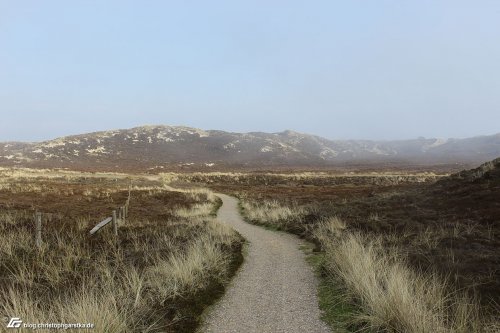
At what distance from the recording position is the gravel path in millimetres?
6219

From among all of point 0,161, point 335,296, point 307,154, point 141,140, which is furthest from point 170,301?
point 307,154

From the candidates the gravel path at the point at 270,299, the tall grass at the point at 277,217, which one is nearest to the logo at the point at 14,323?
the gravel path at the point at 270,299

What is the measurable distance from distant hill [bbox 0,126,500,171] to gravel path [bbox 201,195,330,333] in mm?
86974

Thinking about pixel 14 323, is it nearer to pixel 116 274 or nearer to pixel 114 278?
pixel 114 278

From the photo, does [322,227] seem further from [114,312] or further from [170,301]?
[114,312]

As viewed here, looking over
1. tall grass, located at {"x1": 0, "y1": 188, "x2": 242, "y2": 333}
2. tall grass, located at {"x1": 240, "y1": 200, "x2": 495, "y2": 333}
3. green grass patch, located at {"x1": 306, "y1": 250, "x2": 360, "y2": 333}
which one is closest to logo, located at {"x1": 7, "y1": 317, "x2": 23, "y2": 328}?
tall grass, located at {"x1": 0, "y1": 188, "x2": 242, "y2": 333}

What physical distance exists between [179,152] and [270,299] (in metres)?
131

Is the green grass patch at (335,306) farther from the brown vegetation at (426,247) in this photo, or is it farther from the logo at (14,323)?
the logo at (14,323)

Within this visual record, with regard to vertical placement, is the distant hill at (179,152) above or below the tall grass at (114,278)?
above

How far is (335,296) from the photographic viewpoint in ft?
25.1

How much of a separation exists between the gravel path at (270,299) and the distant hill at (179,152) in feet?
285

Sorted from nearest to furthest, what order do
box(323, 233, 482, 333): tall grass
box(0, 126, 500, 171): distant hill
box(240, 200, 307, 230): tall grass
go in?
box(323, 233, 482, 333): tall grass, box(240, 200, 307, 230): tall grass, box(0, 126, 500, 171): distant hill

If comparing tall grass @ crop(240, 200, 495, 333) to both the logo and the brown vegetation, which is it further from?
the logo

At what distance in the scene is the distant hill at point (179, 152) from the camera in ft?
361
